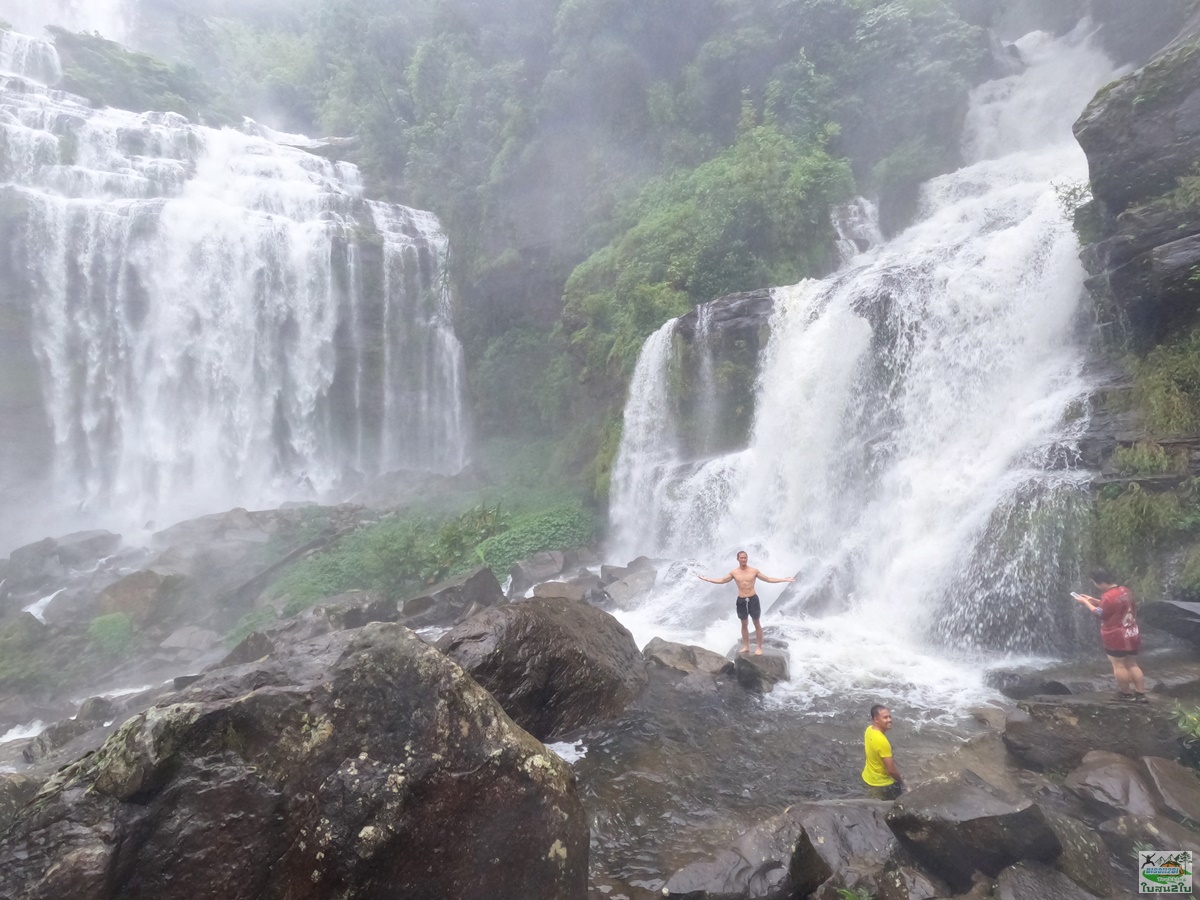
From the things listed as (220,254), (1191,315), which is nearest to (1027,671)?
(1191,315)

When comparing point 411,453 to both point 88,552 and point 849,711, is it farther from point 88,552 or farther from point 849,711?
point 849,711

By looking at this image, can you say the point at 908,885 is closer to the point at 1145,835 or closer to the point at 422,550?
the point at 1145,835

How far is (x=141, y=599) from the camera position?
1614 centimetres

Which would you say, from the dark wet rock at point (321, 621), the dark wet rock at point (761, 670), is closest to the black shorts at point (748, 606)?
the dark wet rock at point (761, 670)

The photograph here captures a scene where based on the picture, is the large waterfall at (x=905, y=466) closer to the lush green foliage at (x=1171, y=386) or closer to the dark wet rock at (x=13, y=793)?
the lush green foliage at (x=1171, y=386)

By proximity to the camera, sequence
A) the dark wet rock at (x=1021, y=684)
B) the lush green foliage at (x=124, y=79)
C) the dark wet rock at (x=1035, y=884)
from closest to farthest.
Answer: the dark wet rock at (x=1035, y=884) < the dark wet rock at (x=1021, y=684) < the lush green foliage at (x=124, y=79)

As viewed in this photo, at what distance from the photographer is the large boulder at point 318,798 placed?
3.33 metres

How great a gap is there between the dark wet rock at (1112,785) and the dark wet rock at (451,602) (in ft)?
31.4

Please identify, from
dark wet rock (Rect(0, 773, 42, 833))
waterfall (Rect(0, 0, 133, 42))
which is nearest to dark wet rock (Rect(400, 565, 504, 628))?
dark wet rock (Rect(0, 773, 42, 833))

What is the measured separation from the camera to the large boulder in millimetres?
3330

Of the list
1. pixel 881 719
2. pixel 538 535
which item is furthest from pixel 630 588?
pixel 881 719

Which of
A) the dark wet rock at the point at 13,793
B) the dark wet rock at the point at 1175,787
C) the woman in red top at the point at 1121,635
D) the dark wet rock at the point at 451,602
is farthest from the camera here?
the dark wet rock at the point at 451,602

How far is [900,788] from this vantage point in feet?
18.3

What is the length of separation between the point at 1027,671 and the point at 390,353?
26.4 meters
